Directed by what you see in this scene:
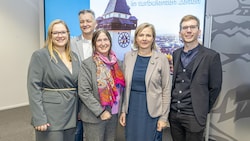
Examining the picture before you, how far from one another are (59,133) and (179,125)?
3.31 feet

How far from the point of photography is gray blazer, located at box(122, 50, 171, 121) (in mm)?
1990

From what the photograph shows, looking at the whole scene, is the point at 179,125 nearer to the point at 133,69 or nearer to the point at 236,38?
the point at 133,69

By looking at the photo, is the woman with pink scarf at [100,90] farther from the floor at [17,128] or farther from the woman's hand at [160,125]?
the floor at [17,128]

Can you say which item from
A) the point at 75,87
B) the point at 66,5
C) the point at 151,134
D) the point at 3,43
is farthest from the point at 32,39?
the point at 151,134

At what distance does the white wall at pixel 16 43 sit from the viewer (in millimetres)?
4727

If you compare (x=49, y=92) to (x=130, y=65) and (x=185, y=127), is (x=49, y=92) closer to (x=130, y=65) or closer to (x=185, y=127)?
(x=130, y=65)

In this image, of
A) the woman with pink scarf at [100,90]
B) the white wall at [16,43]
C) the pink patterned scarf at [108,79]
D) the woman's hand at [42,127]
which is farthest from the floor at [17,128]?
the woman's hand at [42,127]

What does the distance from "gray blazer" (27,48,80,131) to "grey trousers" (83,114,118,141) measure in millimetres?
176

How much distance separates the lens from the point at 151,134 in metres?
2.05

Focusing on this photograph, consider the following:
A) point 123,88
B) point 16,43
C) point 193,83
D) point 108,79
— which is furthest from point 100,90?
point 16,43

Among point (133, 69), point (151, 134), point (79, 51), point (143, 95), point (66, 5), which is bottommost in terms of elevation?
point (151, 134)

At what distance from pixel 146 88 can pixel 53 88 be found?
75 centimetres

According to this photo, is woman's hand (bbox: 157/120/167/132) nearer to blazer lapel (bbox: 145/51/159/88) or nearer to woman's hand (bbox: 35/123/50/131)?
blazer lapel (bbox: 145/51/159/88)

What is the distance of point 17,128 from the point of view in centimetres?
381
